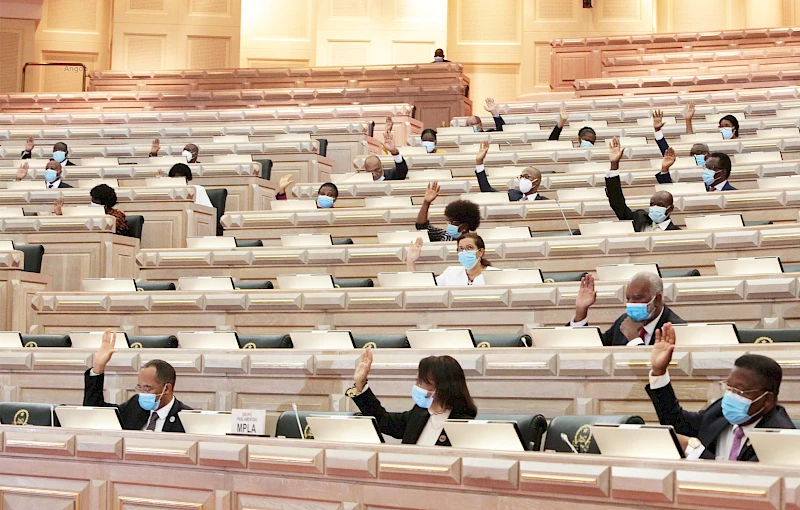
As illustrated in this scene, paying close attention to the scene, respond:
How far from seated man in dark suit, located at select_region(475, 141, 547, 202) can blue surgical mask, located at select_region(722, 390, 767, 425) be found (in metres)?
2.88

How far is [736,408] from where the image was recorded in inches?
82.8

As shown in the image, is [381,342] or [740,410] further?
[381,342]

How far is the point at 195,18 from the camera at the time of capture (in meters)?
10.7

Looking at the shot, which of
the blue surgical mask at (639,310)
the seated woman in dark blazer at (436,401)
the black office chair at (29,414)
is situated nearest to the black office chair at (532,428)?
the seated woman in dark blazer at (436,401)

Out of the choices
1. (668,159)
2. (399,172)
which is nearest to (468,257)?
(668,159)

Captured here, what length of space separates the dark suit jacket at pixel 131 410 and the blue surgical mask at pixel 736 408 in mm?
1396

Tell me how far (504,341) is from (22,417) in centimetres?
138

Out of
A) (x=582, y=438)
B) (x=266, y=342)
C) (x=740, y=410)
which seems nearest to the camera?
(x=740, y=410)

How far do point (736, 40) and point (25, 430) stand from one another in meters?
7.28

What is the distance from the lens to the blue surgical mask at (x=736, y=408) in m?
2.10

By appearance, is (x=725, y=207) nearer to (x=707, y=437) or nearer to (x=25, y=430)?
(x=707, y=437)

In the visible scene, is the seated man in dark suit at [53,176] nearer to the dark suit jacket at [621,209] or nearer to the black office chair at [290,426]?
the dark suit jacket at [621,209]

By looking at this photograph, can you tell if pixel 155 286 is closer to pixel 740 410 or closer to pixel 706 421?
pixel 706 421

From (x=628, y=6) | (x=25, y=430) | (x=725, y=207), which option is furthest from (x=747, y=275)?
(x=628, y=6)
